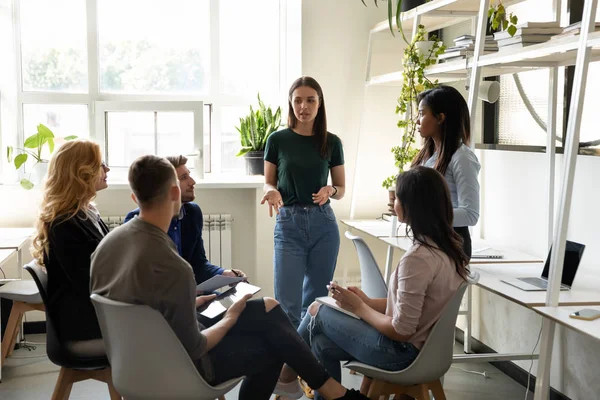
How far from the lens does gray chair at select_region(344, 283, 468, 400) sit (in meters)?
2.44

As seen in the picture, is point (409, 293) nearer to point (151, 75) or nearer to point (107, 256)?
point (107, 256)

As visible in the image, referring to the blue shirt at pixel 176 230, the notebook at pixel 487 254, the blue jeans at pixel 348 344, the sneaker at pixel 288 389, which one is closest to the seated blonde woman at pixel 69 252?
the blue shirt at pixel 176 230

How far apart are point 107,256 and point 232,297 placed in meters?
0.60

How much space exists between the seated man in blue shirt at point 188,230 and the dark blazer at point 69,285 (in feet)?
1.43

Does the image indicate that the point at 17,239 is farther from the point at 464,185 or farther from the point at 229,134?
the point at 464,185

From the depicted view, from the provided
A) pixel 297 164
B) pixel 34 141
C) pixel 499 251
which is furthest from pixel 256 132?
pixel 499 251

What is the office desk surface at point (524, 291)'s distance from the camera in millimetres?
2552

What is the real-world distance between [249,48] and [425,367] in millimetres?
3158

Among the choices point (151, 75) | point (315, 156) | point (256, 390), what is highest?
point (151, 75)

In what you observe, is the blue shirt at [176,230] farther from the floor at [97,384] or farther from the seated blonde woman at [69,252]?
the floor at [97,384]

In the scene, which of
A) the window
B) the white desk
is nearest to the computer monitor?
the window

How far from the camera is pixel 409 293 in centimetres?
241

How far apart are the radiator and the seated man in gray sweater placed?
2.32 m

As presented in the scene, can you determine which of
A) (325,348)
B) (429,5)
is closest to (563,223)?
(325,348)
